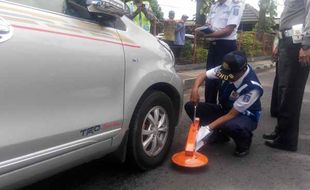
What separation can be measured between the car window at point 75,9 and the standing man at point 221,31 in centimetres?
197

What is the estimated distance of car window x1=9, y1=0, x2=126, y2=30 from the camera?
2693mm

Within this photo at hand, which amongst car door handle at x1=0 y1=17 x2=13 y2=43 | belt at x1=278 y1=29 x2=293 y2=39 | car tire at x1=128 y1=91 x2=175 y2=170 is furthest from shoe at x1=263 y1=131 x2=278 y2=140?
car door handle at x1=0 y1=17 x2=13 y2=43

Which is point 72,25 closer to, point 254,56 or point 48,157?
point 48,157

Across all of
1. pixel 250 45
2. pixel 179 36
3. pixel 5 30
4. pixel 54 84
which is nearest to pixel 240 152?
pixel 54 84

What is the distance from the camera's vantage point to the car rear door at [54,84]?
90.9 inches

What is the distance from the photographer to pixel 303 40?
12.6 ft

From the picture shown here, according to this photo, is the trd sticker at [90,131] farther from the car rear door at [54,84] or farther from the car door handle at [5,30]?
the car door handle at [5,30]

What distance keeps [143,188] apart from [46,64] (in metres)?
1.42

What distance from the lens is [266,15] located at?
2347 centimetres

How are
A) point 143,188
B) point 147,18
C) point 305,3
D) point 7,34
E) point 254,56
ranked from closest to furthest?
point 7,34 < point 143,188 < point 305,3 < point 147,18 < point 254,56

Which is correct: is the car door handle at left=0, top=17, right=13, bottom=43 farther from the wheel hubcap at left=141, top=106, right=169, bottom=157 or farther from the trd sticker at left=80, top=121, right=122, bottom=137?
the wheel hubcap at left=141, top=106, right=169, bottom=157

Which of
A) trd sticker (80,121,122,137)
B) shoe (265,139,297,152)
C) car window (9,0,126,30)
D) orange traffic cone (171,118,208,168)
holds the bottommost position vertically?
shoe (265,139,297,152)

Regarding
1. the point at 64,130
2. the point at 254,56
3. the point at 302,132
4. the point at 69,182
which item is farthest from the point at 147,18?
the point at 254,56

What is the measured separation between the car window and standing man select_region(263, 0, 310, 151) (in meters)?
1.82
